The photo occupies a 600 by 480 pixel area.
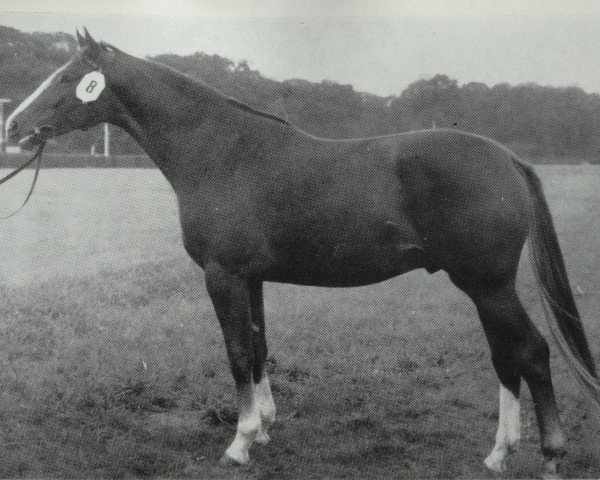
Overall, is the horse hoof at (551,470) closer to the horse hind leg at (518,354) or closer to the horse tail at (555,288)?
the horse hind leg at (518,354)

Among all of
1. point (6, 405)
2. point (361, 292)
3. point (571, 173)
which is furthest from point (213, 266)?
point (571, 173)

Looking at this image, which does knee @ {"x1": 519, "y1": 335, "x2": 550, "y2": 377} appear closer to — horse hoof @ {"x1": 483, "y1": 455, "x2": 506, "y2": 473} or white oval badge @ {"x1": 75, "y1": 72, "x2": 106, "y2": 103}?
horse hoof @ {"x1": 483, "y1": 455, "x2": 506, "y2": 473}

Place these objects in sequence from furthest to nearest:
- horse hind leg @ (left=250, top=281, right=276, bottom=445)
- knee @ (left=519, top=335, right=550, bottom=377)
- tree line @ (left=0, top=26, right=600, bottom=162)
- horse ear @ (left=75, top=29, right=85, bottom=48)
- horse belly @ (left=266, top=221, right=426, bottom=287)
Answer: tree line @ (left=0, top=26, right=600, bottom=162), horse hind leg @ (left=250, top=281, right=276, bottom=445), horse ear @ (left=75, top=29, right=85, bottom=48), horse belly @ (left=266, top=221, right=426, bottom=287), knee @ (left=519, top=335, right=550, bottom=377)

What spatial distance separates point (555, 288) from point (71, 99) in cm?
247

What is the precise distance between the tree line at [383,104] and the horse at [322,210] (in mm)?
449

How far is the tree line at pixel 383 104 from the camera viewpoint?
10.9ft

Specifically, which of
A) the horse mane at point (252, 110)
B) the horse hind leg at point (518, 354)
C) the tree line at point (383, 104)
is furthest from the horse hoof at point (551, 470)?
the horse mane at point (252, 110)

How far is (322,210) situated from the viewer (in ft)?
9.05

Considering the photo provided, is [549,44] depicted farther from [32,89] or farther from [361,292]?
[32,89]

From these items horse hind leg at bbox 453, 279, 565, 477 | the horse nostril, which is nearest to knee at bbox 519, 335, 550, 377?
horse hind leg at bbox 453, 279, 565, 477

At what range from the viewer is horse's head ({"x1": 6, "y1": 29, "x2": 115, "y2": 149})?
2.89 metres

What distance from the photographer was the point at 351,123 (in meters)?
3.47

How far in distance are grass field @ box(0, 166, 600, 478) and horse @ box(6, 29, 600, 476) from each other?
0.39 meters

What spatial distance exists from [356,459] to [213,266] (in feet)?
3.90
